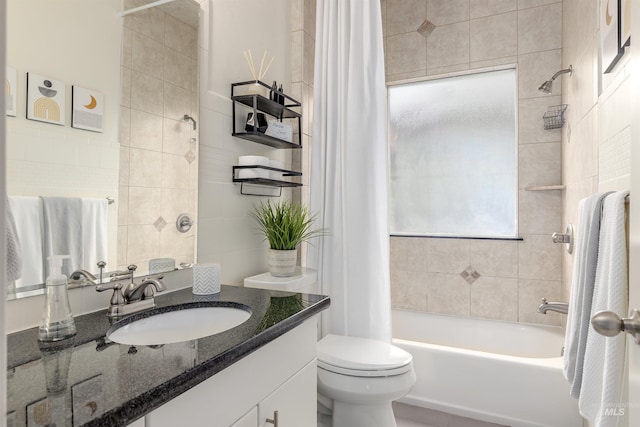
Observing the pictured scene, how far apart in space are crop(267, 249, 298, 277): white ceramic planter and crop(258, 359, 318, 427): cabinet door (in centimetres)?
69

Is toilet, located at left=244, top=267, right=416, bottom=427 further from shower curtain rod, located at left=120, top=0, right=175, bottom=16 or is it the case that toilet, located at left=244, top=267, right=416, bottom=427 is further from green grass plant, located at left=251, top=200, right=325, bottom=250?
shower curtain rod, located at left=120, top=0, right=175, bottom=16

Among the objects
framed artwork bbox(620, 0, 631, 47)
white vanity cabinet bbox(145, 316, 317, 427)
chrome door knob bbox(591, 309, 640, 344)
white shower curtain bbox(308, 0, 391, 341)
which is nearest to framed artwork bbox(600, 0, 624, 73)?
framed artwork bbox(620, 0, 631, 47)

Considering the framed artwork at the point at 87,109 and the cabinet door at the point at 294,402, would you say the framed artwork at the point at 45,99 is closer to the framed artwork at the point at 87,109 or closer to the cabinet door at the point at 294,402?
the framed artwork at the point at 87,109

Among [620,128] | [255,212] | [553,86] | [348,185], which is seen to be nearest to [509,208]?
[553,86]

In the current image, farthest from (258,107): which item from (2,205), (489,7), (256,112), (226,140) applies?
(489,7)

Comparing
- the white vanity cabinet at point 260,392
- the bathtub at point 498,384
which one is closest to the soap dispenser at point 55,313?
the white vanity cabinet at point 260,392

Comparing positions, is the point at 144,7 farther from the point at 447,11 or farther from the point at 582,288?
the point at 447,11

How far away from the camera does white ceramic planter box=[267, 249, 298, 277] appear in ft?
6.25

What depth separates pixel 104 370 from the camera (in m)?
0.74

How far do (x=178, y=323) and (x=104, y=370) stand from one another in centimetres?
49

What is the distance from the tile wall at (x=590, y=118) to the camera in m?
1.18

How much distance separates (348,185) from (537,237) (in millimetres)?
1497

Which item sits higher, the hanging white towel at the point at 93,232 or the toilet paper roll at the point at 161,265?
the hanging white towel at the point at 93,232

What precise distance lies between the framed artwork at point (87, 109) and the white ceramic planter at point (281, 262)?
0.99 m
